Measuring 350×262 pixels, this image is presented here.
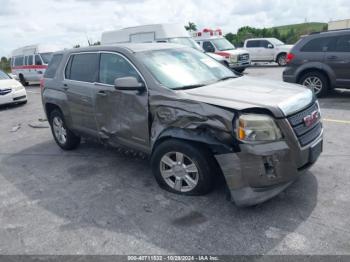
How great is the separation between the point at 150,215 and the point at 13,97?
10.0 metres

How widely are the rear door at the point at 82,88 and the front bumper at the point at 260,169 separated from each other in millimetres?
2381

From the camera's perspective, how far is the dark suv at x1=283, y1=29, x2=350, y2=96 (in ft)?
27.0

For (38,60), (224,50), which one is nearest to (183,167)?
(224,50)

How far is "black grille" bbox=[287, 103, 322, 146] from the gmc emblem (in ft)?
0.07

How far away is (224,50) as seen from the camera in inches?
669

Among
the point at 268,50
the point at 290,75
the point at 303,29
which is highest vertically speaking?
the point at 303,29

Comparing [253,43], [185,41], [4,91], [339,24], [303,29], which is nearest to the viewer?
[4,91]

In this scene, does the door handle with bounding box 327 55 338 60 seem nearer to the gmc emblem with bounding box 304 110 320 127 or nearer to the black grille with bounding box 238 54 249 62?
the gmc emblem with bounding box 304 110 320 127

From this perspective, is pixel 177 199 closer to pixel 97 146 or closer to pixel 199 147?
pixel 199 147

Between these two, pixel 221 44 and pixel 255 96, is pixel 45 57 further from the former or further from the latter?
pixel 255 96

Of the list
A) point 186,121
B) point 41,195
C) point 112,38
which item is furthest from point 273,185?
point 112,38

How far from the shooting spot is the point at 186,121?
3.57 m

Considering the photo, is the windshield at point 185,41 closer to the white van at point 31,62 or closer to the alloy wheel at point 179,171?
the white van at point 31,62

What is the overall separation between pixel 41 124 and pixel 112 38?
8393mm
